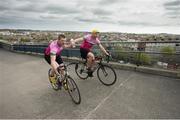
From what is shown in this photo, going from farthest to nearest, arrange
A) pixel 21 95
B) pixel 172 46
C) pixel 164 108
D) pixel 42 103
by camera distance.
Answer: pixel 172 46, pixel 21 95, pixel 42 103, pixel 164 108

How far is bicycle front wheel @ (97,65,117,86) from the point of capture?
5.77 meters

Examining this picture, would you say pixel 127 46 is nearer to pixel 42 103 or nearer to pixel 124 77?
pixel 124 77

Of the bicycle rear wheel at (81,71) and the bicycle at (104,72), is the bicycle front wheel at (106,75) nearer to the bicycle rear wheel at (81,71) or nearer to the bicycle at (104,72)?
the bicycle at (104,72)

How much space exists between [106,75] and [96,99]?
1387 millimetres

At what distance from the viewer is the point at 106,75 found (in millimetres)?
5852

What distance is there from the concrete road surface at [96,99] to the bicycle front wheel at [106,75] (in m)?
0.20

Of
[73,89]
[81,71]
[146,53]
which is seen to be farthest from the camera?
[146,53]

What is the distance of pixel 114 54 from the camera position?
947 centimetres

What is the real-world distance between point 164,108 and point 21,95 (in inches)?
157

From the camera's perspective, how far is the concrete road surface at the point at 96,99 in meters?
3.94

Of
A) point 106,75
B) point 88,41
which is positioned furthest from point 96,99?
point 88,41

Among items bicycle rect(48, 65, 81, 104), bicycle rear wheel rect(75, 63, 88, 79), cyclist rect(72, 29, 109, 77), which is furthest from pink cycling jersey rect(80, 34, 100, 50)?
bicycle rect(48, 65, 81, 104)

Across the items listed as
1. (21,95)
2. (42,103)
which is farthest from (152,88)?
(21,95)

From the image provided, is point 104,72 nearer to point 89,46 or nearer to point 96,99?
point 89,46
